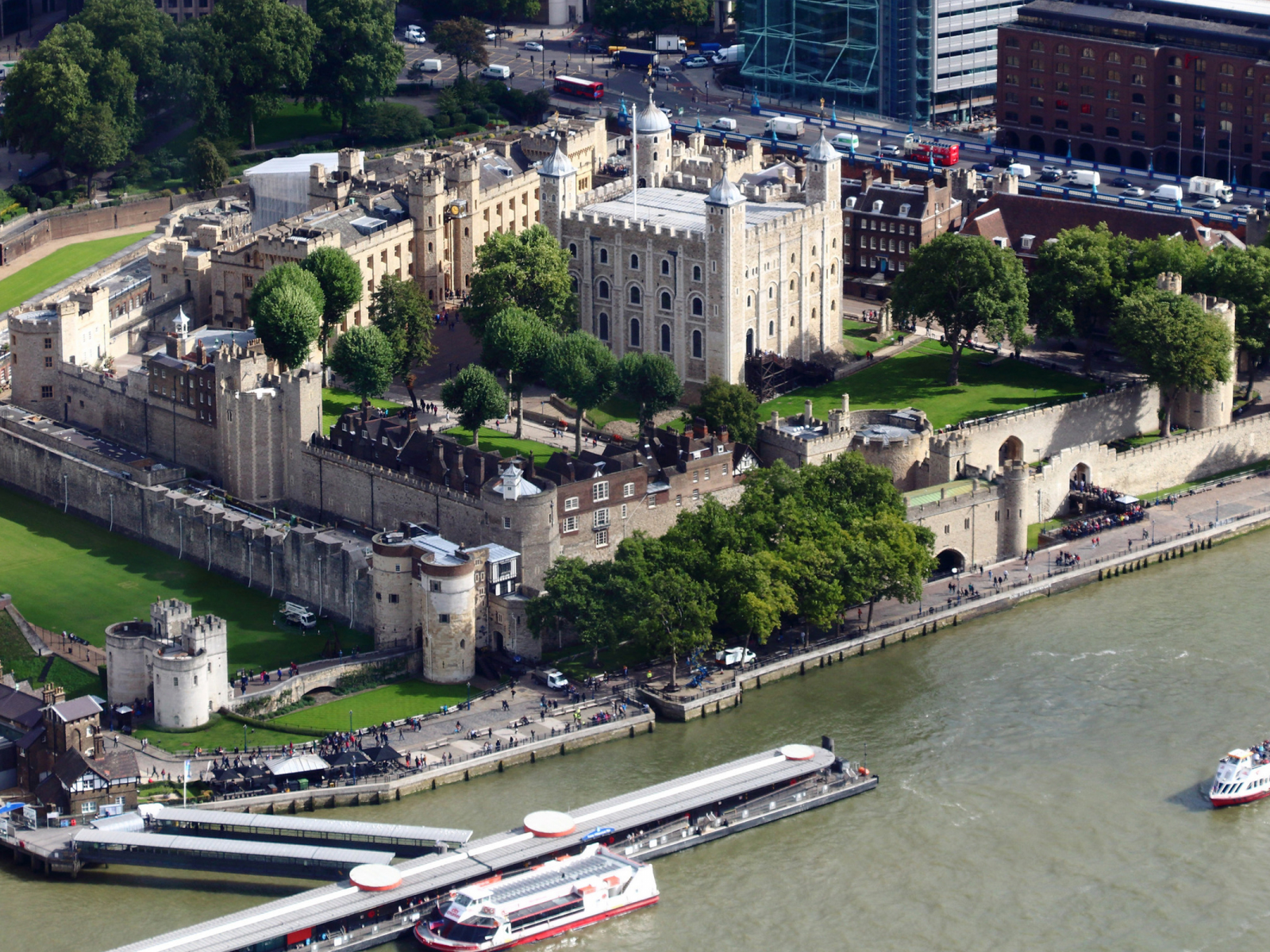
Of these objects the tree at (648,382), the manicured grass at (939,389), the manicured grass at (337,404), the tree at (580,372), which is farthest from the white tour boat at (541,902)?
the manicured grass at (939,389)

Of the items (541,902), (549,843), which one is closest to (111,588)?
(549,843)

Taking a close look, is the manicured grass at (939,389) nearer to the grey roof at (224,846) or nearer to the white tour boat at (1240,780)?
the white tour boat at (1240,780)

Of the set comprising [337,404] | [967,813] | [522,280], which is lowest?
[967,813]

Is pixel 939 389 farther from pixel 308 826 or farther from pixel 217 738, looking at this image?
pixel 308 826

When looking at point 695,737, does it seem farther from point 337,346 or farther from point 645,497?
point 337,346

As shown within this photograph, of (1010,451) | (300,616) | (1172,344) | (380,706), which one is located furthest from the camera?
(1172,344)

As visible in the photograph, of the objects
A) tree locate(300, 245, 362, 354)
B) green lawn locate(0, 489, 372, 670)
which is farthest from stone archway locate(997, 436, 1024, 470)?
green lawn locate(0, 489, 372, 670)

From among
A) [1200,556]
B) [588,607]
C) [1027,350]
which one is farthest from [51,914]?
[1027,350]

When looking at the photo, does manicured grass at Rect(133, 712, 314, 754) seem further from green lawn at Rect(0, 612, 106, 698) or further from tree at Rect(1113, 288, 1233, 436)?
tree at Rect(1113, 288, 1233, 436)
